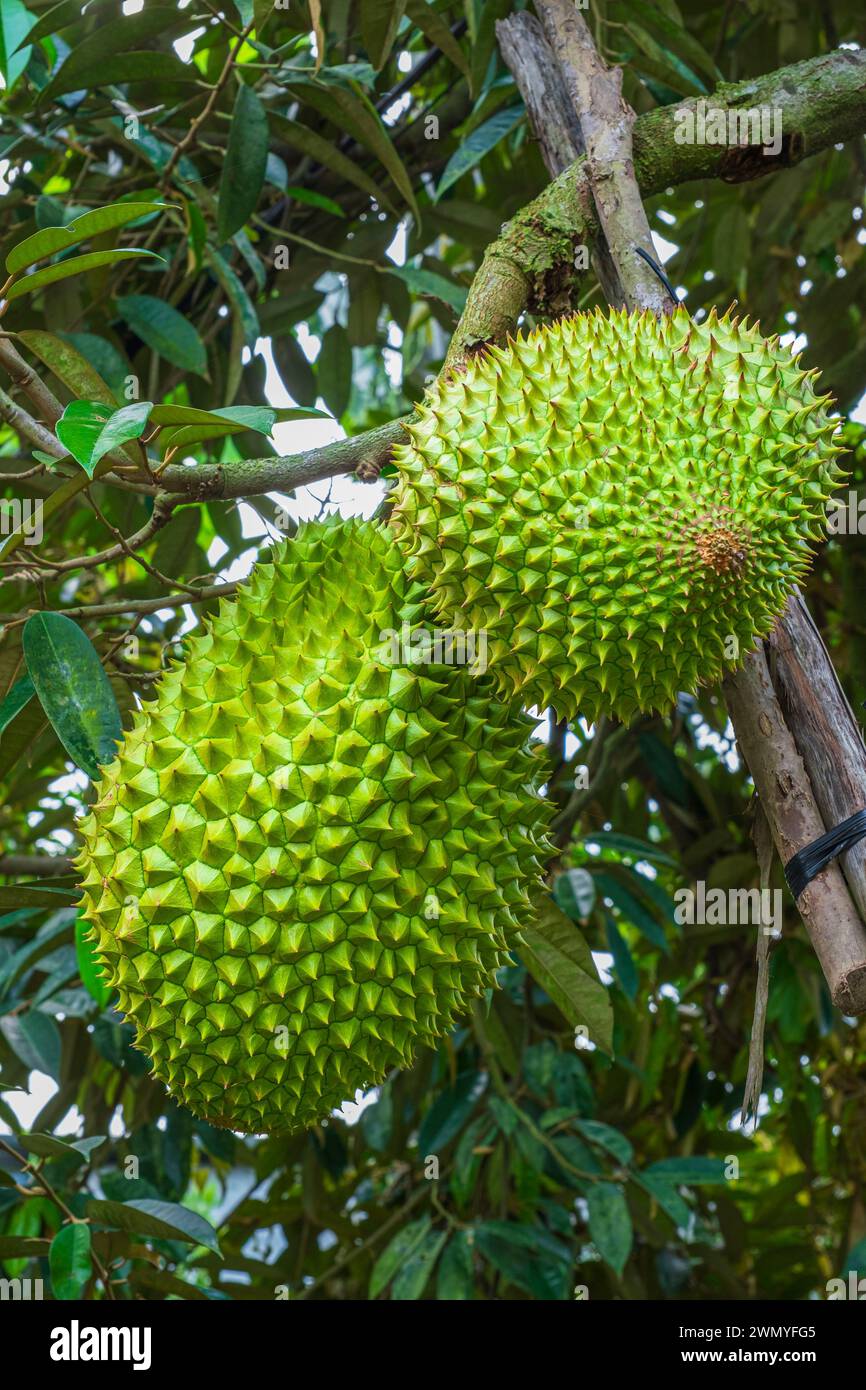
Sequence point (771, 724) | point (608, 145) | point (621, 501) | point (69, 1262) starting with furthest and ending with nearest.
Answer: point (69, 1262)
point (608, 145)
point (771, 724)
point (621, 501)

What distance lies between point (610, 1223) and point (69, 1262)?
110 cm

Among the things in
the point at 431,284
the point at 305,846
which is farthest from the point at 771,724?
the point at 431,284

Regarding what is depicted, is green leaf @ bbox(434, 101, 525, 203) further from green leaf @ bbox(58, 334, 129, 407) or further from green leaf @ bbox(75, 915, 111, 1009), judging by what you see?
green leaf @ bbox(75, 915, 111, 1009)

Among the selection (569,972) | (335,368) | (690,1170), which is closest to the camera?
(569,972)

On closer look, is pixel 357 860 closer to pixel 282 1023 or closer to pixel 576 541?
pixel 282 1023

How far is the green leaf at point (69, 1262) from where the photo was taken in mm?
1558

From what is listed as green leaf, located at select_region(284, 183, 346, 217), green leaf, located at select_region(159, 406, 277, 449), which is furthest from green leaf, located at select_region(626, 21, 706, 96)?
green leaf, located at select_region(159, 406, 277, 449)

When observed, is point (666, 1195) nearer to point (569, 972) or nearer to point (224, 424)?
point (569, 972)

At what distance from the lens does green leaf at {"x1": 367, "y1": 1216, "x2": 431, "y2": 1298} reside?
2.34 meters

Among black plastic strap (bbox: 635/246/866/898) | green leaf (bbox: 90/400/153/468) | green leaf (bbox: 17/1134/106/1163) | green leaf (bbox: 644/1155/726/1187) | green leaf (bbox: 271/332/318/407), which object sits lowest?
green leaf (bbox: 644/1155/726/1187)

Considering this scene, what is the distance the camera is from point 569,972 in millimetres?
1687

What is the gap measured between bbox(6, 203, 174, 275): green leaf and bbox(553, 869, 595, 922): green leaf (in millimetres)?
1541

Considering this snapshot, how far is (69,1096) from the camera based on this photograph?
8.60ft

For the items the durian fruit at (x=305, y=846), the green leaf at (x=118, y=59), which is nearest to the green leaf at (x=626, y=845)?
the durian fruit at (x=305, y=846)
